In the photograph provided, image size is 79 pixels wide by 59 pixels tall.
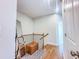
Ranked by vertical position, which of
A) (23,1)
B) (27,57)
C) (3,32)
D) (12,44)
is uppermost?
(23,1)

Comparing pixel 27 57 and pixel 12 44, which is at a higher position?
pixel 12 44

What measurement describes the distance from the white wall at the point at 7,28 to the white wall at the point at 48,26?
6172mm

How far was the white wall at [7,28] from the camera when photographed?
941 mm

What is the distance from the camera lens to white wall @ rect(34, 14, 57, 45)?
730cm

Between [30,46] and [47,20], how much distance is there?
267 centimetres

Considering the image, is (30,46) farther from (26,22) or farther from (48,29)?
(48,29)

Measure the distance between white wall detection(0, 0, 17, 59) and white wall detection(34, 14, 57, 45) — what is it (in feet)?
20.2

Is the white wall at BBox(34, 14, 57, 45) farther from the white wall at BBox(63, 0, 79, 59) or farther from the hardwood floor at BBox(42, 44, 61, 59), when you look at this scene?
the white wall at BBox(63, 0, 79, 59)

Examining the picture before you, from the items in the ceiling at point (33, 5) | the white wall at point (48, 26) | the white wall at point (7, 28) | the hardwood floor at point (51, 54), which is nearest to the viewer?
the white wall at point (7, 28)

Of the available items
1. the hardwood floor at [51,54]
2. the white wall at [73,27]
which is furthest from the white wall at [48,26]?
the white wall at [73,27]

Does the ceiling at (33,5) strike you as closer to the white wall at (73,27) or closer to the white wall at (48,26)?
the white wall at (48,26)

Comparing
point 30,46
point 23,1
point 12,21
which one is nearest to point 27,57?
point 30,46

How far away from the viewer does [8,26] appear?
40.4 inches

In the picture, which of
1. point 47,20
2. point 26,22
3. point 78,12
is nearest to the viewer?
point 78,12
